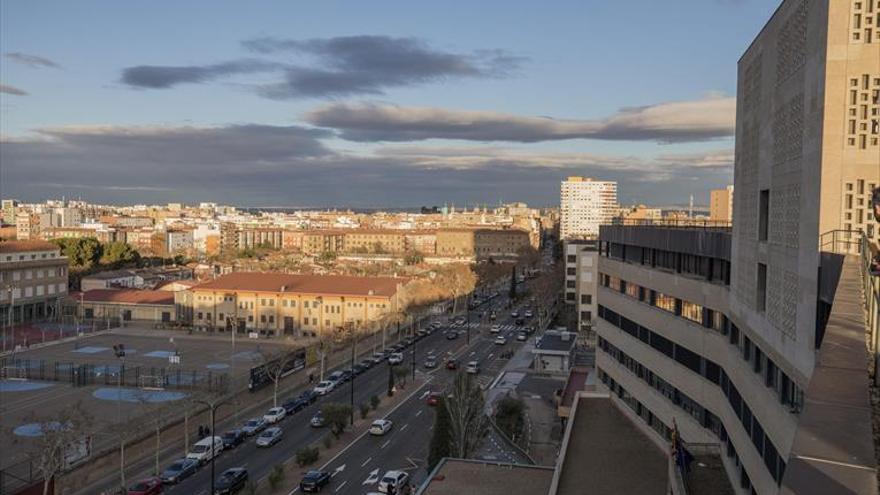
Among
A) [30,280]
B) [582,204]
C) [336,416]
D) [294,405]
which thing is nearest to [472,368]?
[294,405]

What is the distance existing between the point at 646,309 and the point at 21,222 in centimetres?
17414

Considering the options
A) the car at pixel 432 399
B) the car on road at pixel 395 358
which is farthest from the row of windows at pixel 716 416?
the car on road at pixel 395 358

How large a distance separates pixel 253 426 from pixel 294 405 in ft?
12.5

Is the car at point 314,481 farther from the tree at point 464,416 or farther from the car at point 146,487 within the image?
the car at point 146,487

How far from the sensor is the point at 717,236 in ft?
56.5

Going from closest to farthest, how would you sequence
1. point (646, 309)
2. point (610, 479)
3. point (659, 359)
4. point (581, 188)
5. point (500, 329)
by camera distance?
point (610, 479)
point (659, 359)
point (646, 309)
point (500, 329)
point (581, 188)

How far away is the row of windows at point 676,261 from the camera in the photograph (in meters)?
17.4

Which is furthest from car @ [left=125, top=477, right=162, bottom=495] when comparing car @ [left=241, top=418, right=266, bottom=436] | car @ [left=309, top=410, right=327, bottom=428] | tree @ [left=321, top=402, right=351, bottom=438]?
car @ [left=309, top=410, right=327, bottom=428]

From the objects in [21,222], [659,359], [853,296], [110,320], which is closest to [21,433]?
[659,359]

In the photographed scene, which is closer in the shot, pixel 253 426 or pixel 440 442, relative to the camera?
pixel 440 442

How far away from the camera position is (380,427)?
30562 millimetres

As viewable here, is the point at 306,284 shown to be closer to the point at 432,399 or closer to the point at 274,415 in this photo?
the point at 432,399

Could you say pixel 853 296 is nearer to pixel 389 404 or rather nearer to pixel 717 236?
pixel 717 236

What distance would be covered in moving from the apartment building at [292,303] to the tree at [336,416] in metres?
23.9
